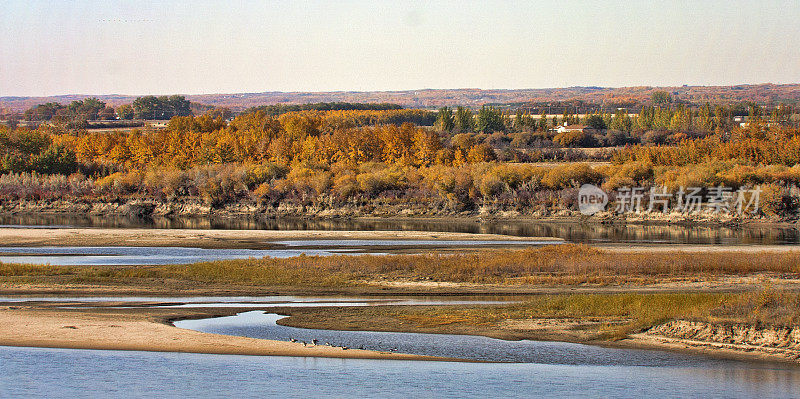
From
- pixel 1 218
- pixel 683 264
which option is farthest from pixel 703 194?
pixel 1 218

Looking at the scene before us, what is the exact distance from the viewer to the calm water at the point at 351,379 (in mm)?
19453

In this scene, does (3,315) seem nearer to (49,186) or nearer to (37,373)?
(37,373)

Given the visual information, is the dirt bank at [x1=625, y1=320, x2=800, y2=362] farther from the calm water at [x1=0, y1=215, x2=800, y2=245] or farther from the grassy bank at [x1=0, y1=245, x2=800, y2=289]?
the calm water at [x1=0, y1=215, x2=800, y2=245]

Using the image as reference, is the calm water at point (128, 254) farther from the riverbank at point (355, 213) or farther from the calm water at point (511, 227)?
the riverbank at point (355, 213)

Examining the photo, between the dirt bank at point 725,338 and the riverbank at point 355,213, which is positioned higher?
the dirt bank at point 725,338

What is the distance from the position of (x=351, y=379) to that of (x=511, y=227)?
4080 centimetres

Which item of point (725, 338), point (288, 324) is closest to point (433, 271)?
point (288, 324)

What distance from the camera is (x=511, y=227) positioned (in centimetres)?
6019

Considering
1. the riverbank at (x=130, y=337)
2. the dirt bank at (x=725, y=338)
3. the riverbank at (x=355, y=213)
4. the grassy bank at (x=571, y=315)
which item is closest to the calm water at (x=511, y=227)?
the riverbank at (x=355, y=213)

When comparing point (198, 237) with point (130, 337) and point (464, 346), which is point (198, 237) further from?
point (464, 346)

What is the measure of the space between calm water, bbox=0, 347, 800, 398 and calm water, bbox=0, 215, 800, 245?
2832cm

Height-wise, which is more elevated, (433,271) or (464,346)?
(464,346)

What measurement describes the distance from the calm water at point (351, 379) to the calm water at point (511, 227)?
28.3 meters

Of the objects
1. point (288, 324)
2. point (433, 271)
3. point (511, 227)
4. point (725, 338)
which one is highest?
point (725, 338)
